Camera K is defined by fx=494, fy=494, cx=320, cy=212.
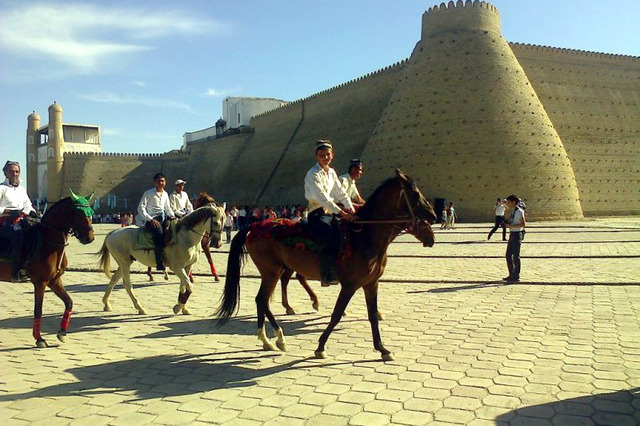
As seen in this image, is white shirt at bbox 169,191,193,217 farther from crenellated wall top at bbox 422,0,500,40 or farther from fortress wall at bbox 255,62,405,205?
crenellated wall top at bbox 422,0,500,40

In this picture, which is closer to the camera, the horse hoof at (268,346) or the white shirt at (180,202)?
the horse hoof at (268,346)

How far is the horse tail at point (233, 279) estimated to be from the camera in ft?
19.1

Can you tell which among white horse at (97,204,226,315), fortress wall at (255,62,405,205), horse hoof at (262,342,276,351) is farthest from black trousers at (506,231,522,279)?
fortress wall at (255,62,405,205)

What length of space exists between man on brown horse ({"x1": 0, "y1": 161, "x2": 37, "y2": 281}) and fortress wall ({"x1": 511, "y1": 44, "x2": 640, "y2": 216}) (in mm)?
43738

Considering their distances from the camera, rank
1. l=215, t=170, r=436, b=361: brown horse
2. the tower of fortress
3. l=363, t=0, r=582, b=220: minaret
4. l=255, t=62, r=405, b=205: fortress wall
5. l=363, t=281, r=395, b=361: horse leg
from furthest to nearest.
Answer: l=255, t=62, r=405, b=205: fortress wall, the tower of fortress, l=363, t=0, r=582, b=220: minaret, l=215, t=170, r=436, b=361: brown horse, l=363, t=281, r=395, b=361: horse leg

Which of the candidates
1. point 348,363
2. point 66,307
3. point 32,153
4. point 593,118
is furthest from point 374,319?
point 32,153

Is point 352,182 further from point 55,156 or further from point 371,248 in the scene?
point 55,156

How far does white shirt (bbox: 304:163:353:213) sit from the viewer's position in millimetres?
5328

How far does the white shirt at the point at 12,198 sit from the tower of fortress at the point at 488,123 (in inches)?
1294

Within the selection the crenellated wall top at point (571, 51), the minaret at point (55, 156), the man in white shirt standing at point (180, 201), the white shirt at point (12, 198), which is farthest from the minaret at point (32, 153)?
the white shirt at point (12, 198)

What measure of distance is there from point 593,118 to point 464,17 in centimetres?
1542

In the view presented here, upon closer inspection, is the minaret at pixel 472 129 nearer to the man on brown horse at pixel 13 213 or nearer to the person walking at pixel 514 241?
the person walking at pixel 514 241

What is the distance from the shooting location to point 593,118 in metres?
44.3

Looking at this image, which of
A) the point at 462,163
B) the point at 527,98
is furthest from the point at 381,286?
the point at 527,98
